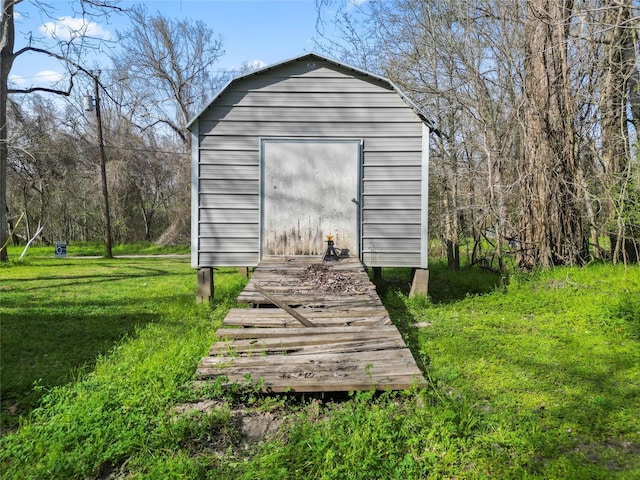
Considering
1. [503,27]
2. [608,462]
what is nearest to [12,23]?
[503,27]

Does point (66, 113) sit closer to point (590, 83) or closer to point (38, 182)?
point (38, 182)

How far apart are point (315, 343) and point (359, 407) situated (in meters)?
1.19

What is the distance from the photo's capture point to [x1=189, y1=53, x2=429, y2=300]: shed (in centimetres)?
801

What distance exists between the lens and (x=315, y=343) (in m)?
4.50

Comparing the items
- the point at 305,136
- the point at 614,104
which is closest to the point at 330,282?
the point at 305,136

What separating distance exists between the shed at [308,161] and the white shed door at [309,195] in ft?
0.06

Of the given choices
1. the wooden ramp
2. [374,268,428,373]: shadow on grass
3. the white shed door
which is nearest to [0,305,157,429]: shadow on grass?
the wooden ramp

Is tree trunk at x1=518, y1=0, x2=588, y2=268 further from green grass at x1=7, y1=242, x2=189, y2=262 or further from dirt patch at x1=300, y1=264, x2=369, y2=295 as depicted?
green grass at x1=7, y1=242, x2=189, y2=262

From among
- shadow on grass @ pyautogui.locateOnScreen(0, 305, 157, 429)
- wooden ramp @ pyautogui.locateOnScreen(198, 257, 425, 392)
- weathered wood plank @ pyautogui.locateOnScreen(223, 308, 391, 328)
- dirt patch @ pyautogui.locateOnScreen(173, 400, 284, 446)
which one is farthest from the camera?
weathered wood plank @ pyautogui.locateOnScreen(223, 308, 391, 328)

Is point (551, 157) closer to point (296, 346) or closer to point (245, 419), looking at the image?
point (296, 346)

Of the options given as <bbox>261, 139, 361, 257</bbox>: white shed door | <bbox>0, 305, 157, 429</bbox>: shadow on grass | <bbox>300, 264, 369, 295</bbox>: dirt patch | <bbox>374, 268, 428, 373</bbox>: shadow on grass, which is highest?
<bbox>261, 139, 361, 257</bbox>: white shed door

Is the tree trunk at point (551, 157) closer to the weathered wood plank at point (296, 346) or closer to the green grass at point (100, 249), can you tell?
the weathered wood plank at point (296, 346)

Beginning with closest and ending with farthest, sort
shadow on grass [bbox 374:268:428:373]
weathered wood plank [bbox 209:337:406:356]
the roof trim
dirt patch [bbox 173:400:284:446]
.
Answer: dirt patch [bbox 173:400:284:446] < weathered wood plank [bbox 209:337:406:356] < shadow on grass [bbox 374:268:428:373] < the roof trim

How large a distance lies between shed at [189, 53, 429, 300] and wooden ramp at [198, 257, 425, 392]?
1.68m
